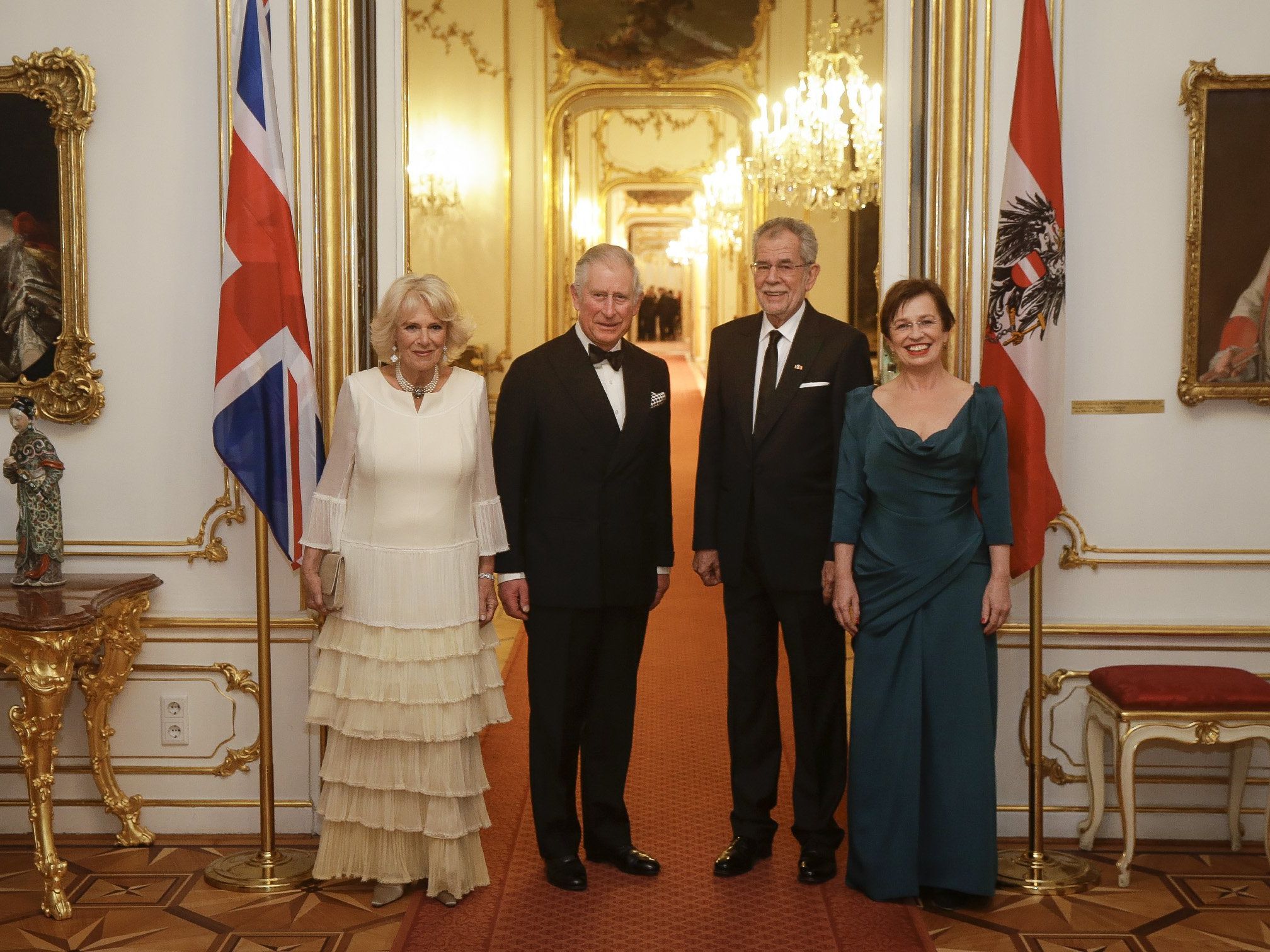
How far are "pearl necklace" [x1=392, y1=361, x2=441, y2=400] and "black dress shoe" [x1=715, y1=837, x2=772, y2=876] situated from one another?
171cm

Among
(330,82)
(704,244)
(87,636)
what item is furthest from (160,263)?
(704,244)

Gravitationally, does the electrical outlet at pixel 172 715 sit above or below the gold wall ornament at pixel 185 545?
below

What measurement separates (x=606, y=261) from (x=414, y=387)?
25.9 inches

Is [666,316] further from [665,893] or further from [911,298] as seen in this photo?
[665,893]

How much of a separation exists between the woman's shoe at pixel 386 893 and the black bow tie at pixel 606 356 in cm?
166

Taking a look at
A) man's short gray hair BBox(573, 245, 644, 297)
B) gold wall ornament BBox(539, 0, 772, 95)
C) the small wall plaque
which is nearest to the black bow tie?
man's short gray hair BBox(573, 245, 644, 297)

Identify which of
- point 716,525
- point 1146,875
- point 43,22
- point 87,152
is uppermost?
point 43,22

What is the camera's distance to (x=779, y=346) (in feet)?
11.9

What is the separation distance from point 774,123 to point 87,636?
6.25 metres

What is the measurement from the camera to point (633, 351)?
356cm

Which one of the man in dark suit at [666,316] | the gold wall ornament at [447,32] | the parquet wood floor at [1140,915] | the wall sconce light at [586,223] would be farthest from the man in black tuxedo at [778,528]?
the man in dark suit at [666,316]

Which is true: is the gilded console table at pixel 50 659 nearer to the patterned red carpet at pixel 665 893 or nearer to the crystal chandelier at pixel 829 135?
the patterned red carpet at pixel 665 893

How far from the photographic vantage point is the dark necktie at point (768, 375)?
3.60 m

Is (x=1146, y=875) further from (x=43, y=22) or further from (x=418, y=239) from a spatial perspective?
(x=418, y=239)
